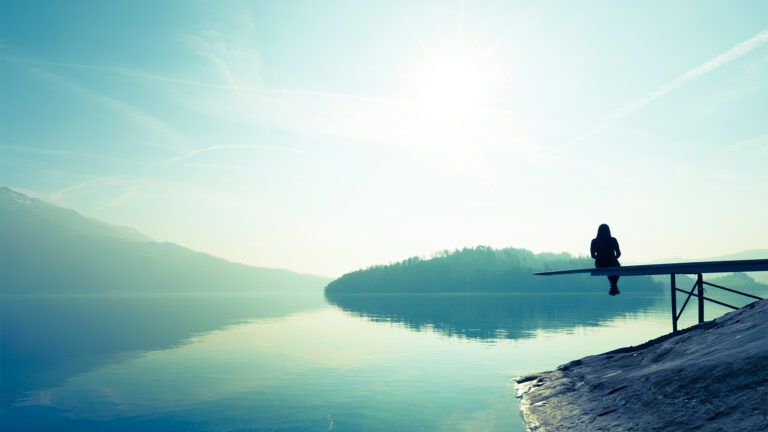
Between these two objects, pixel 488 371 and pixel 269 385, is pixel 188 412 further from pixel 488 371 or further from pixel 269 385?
pixel 488 371

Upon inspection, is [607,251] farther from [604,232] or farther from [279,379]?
[279,379]

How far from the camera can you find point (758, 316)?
1491 cm

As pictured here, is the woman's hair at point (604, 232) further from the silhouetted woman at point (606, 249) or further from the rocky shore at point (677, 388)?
the rocky shore at point (677, 388)

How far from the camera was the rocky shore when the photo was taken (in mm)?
10367

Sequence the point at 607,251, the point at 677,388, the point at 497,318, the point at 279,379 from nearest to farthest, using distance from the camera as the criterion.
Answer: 1. the point at 677,388
2. the point at 607,251
3. the point at 279,379
4. the point at 497,318

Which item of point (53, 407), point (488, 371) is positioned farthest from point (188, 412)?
point (488, 371)

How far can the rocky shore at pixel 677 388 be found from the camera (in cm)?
1037

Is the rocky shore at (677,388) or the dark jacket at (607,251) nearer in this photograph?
the rocky shore at (677,388)

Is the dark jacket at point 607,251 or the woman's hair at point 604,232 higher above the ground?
the woman's hair at point 604,232

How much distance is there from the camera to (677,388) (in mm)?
12578

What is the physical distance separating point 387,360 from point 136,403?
21.0 meters

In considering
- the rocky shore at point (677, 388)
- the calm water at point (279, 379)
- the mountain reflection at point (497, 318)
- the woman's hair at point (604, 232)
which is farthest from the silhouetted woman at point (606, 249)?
the mountain reflection at point (497, 318)

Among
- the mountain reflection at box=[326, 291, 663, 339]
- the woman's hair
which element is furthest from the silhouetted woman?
the mountain reflection at box=[326, 291, 663, 339]

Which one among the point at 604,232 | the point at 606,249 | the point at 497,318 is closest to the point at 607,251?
the point at 606,249
